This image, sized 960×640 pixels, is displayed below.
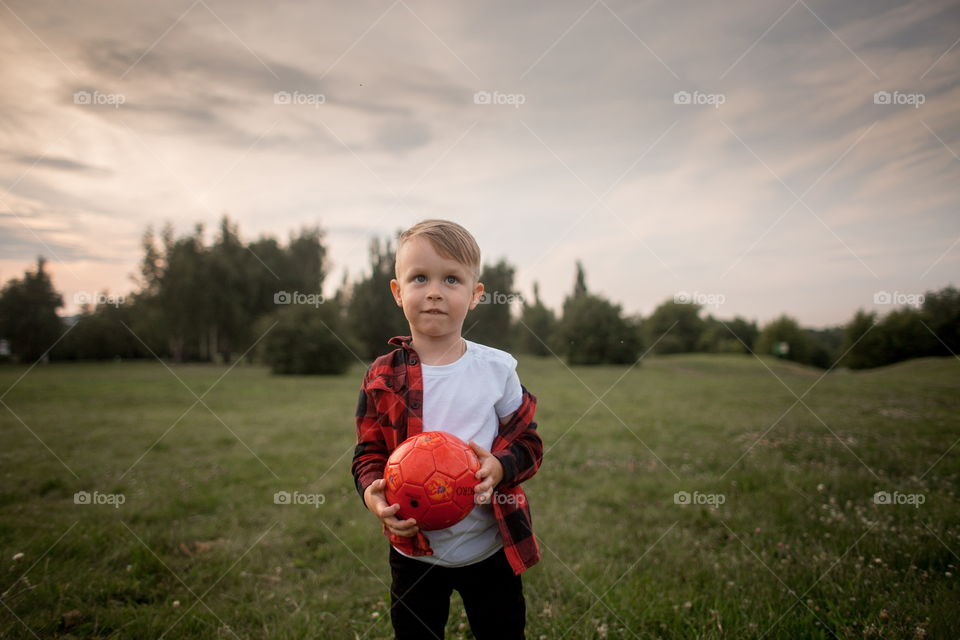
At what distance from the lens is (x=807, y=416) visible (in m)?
13.4

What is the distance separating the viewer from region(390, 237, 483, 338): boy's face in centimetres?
243

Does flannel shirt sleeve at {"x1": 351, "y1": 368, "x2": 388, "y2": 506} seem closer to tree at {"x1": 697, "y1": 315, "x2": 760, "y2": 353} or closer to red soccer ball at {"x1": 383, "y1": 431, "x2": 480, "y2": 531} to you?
red soccer ball at {"x1": 383, "y1": 431, "x2": 480, "y2": 531}

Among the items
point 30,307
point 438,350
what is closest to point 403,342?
point 438,350

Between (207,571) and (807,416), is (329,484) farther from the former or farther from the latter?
(807,416)

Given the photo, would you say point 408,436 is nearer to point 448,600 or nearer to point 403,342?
point 403,342

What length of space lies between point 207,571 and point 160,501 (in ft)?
8.96

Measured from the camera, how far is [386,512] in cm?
214
